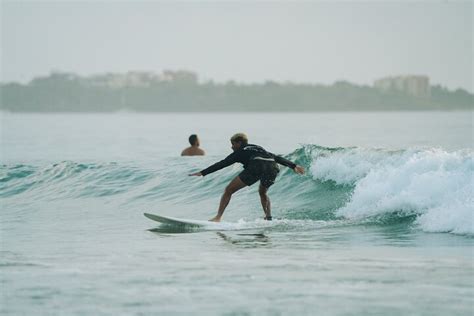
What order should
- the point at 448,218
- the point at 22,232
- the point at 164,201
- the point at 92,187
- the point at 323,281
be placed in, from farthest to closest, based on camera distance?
the point at 92,187 → the point at 164,201 → the point at 22,232 → the point at 448,218 → the point at 323,281

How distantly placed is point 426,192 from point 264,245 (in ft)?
13.5

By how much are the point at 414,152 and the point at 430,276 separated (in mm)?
9114

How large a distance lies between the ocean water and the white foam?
0.03 metres

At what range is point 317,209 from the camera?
17.0 metres

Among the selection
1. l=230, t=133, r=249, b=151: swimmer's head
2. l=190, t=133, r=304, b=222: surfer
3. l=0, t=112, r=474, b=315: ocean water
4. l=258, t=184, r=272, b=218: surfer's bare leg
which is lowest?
l=0, t=112, r=474, b=315: ocean water

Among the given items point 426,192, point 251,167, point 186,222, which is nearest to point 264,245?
point 186,222

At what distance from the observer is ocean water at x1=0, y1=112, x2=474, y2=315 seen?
842 cm

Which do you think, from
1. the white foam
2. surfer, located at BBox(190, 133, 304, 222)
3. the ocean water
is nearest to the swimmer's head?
surfer, located at BBox(190, 133, 304, 222)

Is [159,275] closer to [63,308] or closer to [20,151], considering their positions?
[63,308]

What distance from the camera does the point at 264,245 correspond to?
11789mm

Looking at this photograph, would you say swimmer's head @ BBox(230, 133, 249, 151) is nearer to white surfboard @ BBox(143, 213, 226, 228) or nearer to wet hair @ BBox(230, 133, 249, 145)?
wet hair @ BBox(230, 133, 249, 145)

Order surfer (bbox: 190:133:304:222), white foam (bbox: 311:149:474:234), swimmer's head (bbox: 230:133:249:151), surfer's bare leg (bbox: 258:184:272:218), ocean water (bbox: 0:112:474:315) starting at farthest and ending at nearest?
surfer's bare leg (bbox: 258:184:272:218), surfer (bbox: 190:133:304:222), swimmer's head (bbox: 230:133:249:151), white foam (bbox: 311:149:474:234), ocean water (bbox: 0:112:474:315)

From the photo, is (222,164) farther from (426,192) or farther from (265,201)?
(426,192)

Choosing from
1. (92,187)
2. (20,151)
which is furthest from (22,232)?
(20,151)
